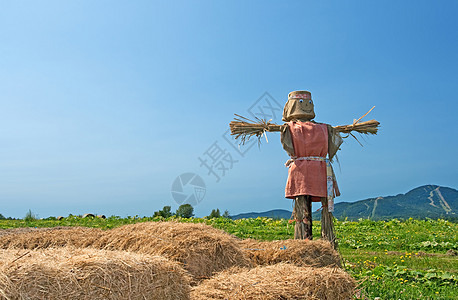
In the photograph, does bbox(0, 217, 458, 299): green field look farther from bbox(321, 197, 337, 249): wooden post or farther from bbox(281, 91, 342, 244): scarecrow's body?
bbox(281, 91, 342, 244): scarecrow's body

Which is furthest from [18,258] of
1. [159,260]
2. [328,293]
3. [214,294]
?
[328,293]

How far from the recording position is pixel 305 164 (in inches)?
266

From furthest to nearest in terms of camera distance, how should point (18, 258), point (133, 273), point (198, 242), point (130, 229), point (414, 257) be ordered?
1. point (414, 257)
2. point (130, 229)
3. point (198, 242)
4. point (133, 273)
5. point (18, 258)

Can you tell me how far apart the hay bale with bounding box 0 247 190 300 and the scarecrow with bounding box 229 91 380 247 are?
147 inches

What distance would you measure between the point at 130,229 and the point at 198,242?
113cm

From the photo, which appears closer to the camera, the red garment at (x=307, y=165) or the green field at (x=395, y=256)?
the green field at (x=395, y=256)

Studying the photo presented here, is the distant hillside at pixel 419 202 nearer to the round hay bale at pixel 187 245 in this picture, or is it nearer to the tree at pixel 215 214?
the tree at pixel 215 214

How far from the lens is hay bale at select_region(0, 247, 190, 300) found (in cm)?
264

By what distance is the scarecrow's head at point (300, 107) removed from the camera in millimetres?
7133

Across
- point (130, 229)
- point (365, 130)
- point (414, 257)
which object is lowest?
point (414, 257)

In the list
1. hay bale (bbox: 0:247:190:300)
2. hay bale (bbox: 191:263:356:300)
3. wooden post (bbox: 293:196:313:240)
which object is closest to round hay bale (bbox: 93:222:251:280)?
hay bale (bbox: 191:263:356:300)

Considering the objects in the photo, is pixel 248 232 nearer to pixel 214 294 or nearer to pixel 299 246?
pixel 299 246

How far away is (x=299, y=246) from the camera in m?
5.36

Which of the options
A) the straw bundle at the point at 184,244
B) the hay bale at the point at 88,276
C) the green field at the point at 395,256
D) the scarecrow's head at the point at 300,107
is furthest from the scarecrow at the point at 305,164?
the hay bale at the point at 88,276
